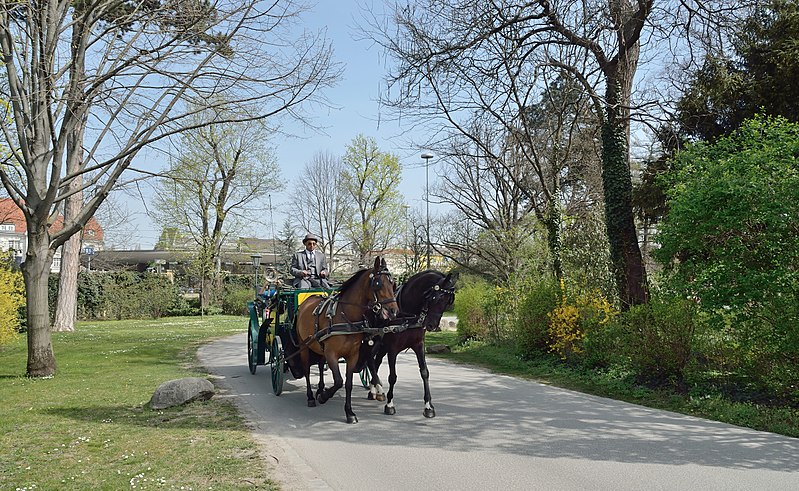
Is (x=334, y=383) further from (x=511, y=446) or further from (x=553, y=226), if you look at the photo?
(x=553, y=226)

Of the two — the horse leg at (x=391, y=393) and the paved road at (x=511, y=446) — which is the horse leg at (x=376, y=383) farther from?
the horse leg at (x=391, y=393)

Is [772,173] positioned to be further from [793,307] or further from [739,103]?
[739,103]

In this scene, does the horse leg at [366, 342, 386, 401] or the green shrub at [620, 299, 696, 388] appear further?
the green shrub at [620, 299, 696, 388]

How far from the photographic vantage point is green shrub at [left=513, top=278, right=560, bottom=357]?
15633 mm

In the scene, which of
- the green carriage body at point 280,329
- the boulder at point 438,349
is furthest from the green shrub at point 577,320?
the green carriage body at point 280,329

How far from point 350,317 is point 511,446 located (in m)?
2.91

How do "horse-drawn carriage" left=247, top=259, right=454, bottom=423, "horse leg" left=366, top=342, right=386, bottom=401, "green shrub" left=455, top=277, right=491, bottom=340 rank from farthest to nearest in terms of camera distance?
"green shrub" left=455, top=277, right=491, bottom=340 → "horse leg" left=366, top=342, right=386, bottom=401 → "horse-drawn carriage" left=247, top=259, right=454, bottom=423

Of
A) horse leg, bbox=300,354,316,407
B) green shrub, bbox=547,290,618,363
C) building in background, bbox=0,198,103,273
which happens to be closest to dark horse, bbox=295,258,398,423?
horse leg, bbox=300,354,316,407

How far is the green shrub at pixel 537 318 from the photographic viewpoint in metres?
15.6

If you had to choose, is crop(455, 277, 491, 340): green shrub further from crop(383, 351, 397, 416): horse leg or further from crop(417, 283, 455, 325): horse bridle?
crop(417, 283, 455, 325): horse bridle

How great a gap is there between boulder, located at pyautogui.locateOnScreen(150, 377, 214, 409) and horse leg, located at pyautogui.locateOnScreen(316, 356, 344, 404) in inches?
73.5

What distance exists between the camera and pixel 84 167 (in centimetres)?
1323

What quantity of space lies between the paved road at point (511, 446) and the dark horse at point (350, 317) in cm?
84

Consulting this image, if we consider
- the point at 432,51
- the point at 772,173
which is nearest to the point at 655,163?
the point at 432,51
